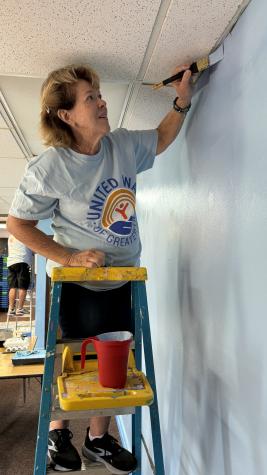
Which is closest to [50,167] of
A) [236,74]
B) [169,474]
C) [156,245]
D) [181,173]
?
[181,173]

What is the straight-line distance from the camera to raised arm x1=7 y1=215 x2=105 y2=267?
107 centimetres

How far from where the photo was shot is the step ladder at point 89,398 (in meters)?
0.92

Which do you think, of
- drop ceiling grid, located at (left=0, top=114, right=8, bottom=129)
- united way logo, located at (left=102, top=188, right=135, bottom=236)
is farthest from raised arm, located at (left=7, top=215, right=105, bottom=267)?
drop ceiling grid, located at (left=0, top=114, right=8, bottom=129)

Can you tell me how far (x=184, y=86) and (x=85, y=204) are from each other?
1.64 ft

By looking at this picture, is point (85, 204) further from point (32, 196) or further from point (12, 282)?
point (12, 282)

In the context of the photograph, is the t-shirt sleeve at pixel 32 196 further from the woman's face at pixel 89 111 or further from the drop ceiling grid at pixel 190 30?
the drop ceiling grid at pixel 190 30

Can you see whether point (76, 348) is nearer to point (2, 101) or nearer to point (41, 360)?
point (2, 101)

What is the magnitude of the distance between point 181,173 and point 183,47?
446 mm

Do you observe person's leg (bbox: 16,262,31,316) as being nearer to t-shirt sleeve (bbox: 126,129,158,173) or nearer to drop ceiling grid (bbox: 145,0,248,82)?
t-shirt sleeve (bbox: 126,129,158,173)

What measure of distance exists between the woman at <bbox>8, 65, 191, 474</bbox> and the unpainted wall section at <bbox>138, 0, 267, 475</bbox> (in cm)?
20

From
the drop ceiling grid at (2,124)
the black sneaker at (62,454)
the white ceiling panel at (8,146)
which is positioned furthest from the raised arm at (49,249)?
the white ceiling panel at (8,146)

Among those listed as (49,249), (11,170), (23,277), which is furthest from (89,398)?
(23,277)

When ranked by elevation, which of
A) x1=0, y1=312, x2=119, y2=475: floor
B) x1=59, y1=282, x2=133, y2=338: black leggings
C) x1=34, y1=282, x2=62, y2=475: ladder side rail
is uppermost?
x1=59, y1=282, x2=133, y2=338: black leggings

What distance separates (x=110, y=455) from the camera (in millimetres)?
1168
